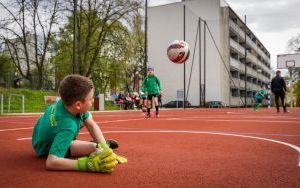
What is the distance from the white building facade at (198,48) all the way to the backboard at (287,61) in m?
7.12

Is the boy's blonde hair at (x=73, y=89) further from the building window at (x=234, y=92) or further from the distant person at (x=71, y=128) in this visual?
the building window at (x=234, y=92)

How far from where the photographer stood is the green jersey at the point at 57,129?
283 centimetres

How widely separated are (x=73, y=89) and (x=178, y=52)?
460 inches

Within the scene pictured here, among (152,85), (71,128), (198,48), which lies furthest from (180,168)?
(198,48)

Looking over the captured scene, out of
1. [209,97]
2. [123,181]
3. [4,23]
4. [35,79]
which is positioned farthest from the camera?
[209,97]

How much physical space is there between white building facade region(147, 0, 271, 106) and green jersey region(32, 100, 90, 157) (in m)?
37.7

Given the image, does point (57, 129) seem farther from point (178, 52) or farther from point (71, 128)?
point (178, 52)

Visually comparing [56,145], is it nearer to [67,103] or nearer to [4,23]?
[67,103]

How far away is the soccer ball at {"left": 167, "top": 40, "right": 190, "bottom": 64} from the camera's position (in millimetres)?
14188

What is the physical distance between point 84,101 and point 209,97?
134 feet

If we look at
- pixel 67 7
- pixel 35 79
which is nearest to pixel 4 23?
pixel 67 7

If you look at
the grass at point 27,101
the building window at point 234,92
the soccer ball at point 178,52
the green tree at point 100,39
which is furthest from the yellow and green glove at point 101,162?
the building window at point 234,92

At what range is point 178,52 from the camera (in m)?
14.3

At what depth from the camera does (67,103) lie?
2895 mm
